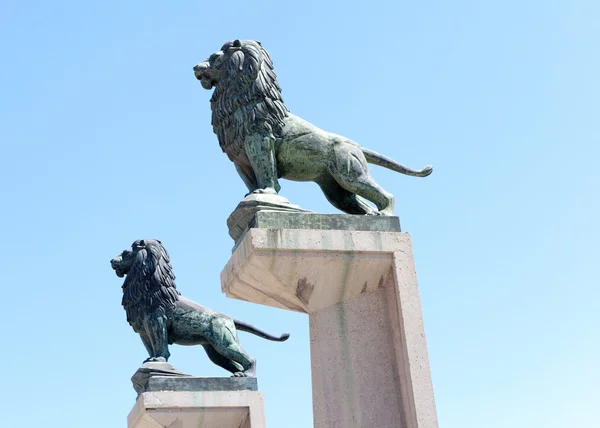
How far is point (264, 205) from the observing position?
20.5 ft

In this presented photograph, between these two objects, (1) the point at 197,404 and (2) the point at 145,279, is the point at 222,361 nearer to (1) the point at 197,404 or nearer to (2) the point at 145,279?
(1) the point at 197,404

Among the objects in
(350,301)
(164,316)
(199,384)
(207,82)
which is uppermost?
(207,82)

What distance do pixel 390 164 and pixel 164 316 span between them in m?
4.71

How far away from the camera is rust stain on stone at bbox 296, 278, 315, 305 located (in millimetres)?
6258

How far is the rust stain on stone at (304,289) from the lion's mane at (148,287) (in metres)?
5.16

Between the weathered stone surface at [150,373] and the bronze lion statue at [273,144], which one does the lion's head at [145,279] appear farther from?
the bronze lion statue at [273,144]

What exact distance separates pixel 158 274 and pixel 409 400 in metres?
5.97

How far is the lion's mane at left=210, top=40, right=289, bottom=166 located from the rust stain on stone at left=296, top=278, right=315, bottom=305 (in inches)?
42.0

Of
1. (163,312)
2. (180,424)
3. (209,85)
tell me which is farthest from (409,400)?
(163,312)

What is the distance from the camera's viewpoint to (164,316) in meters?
11.3

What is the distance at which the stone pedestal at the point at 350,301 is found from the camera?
603cm

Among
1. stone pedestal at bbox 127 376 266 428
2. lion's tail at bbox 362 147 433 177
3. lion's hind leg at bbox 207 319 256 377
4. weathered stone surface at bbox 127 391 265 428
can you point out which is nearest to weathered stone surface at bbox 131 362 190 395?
stone pedestal at bbox 127 376 266 428

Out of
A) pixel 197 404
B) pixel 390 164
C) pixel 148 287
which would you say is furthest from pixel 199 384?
pixel 390 164

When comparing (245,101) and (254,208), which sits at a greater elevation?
(245,101)
